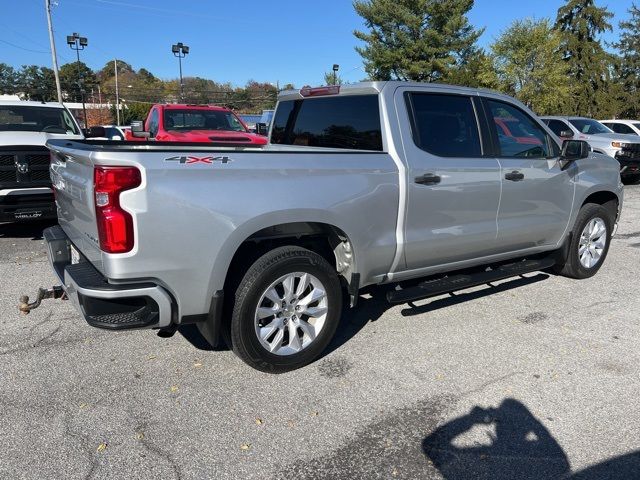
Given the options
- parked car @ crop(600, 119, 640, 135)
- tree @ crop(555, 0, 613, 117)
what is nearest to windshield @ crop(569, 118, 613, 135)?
parked car @ crop(600, 119, 640, 135)

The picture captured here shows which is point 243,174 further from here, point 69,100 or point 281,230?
point 69,100

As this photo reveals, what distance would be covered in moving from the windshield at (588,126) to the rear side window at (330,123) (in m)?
12.4

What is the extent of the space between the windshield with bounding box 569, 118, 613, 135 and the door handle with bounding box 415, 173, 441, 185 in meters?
12.7

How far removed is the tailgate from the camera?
3049 mm

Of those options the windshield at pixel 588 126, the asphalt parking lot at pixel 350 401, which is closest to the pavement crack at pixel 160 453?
the asphalt parking lot at pixel 350 401

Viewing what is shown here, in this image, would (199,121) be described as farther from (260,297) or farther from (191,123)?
(260,297)

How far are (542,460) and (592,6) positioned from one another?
163ft

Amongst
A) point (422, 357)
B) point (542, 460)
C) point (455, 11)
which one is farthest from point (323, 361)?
point (455, 11)

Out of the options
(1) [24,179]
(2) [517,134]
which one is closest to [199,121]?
(1) [24,179]

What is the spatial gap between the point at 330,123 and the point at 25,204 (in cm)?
459

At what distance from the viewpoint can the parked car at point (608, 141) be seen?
44.8ft

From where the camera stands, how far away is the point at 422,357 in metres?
3.92

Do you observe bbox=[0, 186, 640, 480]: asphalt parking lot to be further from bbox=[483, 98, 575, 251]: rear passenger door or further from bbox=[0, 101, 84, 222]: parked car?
bbox=[0, 101, 84, 222]: parked car

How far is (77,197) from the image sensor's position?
332cm
